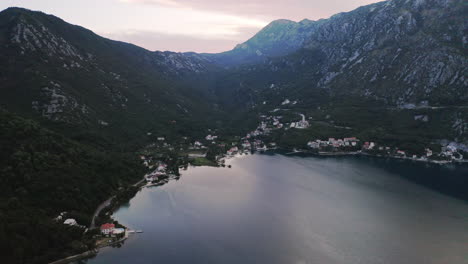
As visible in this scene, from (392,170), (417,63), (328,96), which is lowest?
(392,170)

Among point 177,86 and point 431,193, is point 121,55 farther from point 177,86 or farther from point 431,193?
point 431,193

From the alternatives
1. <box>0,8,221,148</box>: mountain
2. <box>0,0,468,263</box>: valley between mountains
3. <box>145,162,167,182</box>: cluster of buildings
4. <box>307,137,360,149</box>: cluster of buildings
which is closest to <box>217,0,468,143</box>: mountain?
<box>0,0,468,263</box>: valley between mountains

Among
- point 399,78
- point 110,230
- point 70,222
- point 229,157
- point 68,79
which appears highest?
point 399,78

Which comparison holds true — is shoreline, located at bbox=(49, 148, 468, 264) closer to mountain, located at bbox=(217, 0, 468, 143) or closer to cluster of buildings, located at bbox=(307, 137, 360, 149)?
cluster of buildings, located at bbox=(307, 137, 360, 149)

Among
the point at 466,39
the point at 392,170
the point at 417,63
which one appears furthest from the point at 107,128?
the point at 466,39

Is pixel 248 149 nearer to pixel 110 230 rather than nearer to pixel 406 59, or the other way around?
pixel 110 230

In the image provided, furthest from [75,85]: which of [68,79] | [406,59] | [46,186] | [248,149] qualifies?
[406,59]
